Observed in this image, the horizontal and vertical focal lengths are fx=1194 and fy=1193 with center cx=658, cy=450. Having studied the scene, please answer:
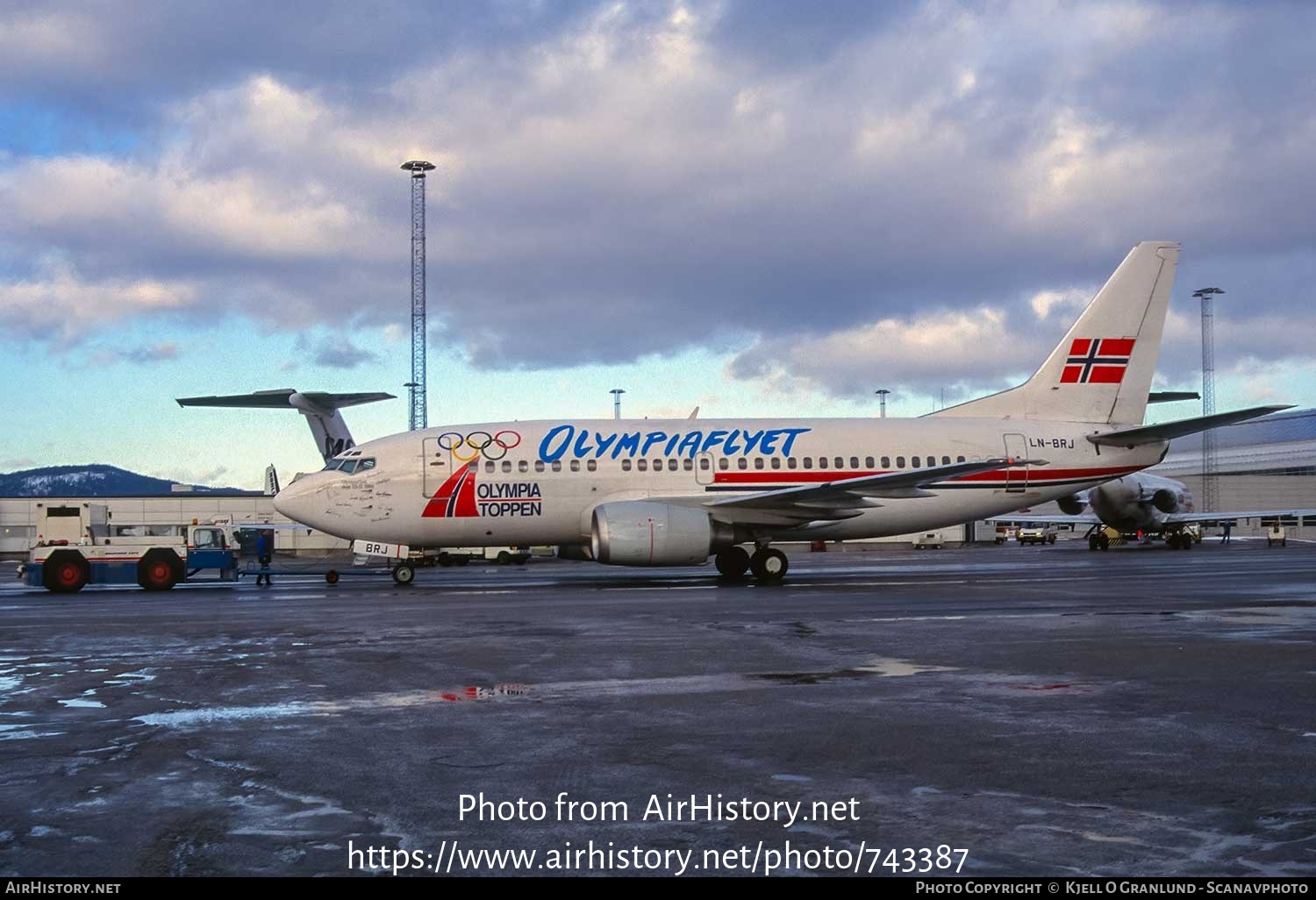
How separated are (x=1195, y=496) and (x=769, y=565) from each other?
103 metres

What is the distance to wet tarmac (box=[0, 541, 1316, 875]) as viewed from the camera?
5.07m

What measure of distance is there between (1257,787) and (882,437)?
24874 millimetres

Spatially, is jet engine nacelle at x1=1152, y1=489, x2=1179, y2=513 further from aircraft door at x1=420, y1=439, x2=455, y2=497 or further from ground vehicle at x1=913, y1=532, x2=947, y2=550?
aircraft door at x1=420, y1=439, x2=455, y2=497

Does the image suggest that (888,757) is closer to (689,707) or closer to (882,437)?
(689,707)

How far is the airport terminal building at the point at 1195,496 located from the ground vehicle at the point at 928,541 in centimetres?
288

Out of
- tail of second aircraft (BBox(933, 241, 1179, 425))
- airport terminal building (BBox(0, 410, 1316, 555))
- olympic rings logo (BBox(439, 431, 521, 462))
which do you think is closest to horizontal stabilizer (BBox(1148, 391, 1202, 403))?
tail of second aircraft (BBox(933, 241, 1179, 425))

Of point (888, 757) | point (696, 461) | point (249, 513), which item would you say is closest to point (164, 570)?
point (696, 461)

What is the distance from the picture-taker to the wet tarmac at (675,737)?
5070 mm

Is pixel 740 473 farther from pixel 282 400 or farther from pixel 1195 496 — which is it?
pixel 1195 496

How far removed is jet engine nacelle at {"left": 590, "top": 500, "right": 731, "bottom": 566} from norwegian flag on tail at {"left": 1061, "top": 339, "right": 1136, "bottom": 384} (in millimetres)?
11819

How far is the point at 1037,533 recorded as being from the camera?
84.1 meters

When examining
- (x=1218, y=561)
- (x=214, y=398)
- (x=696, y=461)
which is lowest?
(x=1218, y=561)

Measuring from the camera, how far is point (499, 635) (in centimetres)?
1452

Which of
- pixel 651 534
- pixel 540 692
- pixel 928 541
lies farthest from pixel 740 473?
pixel 928 541
